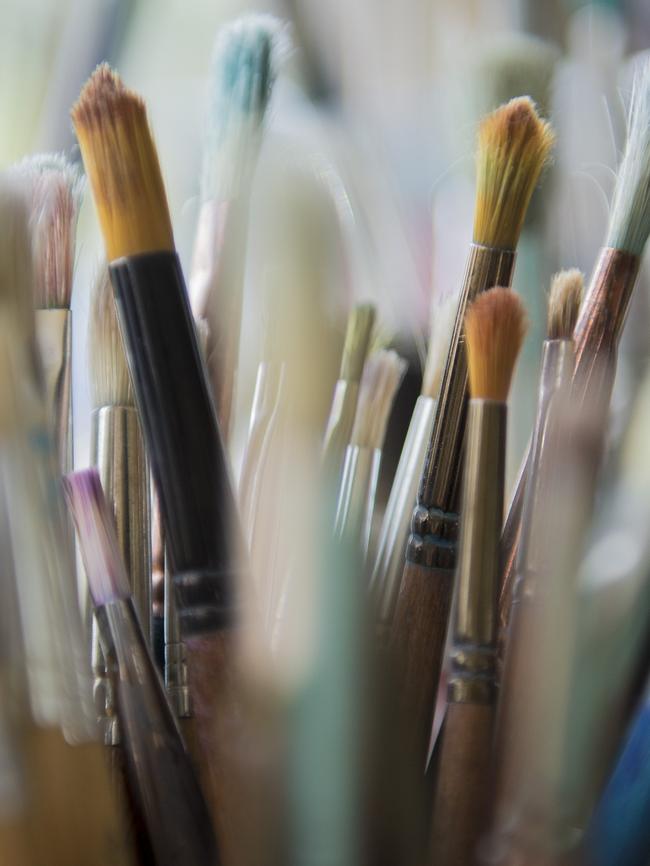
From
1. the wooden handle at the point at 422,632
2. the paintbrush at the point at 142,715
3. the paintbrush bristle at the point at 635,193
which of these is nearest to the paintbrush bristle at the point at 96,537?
the paintbrush at the point at 142,715

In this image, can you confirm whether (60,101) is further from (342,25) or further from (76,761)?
(76,761)

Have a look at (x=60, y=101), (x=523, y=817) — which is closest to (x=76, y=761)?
(x=523, y=817)

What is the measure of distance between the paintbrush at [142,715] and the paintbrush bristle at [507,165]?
7.4 inches

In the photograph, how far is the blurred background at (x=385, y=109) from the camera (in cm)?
52

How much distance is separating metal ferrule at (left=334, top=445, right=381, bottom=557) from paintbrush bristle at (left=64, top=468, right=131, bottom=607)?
98 mm

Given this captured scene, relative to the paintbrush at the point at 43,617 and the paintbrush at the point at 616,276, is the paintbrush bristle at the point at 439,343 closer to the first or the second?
the paintbrush at the point at 616,276

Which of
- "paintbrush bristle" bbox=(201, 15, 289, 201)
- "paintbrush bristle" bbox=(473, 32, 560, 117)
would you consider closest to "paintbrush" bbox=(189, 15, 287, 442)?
"paintbrush bristle" bbox=(201, 15, 289, 201)

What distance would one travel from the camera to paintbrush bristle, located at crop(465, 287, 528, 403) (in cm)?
35

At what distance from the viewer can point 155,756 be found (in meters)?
0.34

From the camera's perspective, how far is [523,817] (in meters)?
0.34

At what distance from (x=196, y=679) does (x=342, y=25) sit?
403mm

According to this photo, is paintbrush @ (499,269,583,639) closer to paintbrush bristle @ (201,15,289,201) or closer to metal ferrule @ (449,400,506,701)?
metal ferrule @ (449,400,506,701)

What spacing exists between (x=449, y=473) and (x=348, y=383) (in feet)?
0.22

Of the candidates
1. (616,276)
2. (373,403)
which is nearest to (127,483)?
(373,403)
